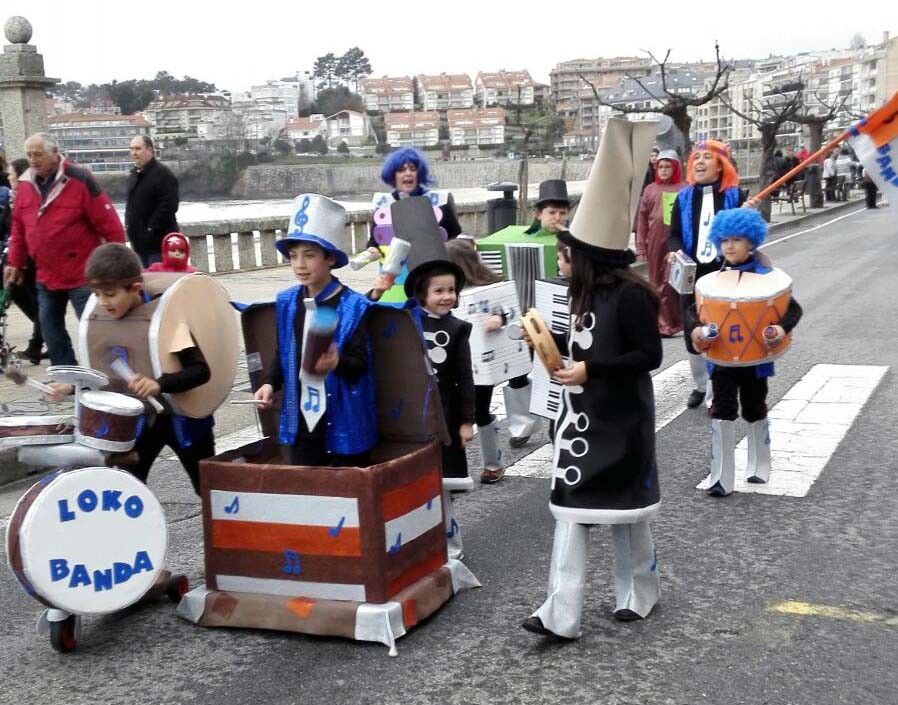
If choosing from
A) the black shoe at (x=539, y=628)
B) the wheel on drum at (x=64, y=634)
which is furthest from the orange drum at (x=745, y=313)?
the wheel on drum at (x=64, y=634)

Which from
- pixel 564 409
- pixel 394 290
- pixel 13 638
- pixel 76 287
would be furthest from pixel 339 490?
pixel 76 287

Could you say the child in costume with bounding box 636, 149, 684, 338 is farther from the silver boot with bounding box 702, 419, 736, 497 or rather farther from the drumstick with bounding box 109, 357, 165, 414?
the drumstick with bounding box 109, 357, 165, 414

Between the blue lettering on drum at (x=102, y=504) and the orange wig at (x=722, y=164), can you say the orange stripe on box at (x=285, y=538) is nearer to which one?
the blue lettering on drum at (x=102, y=504)

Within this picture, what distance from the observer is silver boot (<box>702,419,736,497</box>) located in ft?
19.9

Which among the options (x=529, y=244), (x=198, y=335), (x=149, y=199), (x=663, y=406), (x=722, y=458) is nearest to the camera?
(x=198, y=335)

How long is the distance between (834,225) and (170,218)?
2119cm

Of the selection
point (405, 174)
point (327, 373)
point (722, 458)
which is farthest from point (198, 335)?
point (722, 458)

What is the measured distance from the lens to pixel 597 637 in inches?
167

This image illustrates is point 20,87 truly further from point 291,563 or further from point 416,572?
point 416,572

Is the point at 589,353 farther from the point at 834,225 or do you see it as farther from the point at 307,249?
the point at 834,225

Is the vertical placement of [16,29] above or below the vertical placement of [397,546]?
above

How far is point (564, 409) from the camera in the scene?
13.9ft

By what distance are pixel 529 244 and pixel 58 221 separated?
362 centimetres

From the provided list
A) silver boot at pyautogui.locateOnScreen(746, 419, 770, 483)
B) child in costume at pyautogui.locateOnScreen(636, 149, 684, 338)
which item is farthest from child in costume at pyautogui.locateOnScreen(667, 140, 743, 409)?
child in costume at pyautogui.locateOnScreen(636, 149, 684, 338)
